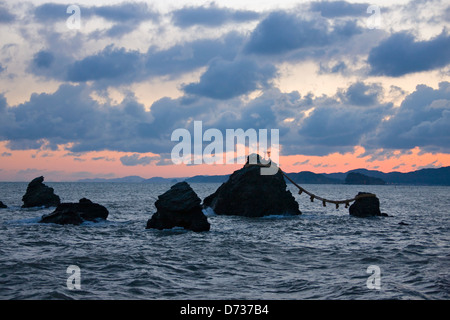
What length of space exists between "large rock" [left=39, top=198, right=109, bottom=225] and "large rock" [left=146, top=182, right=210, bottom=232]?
9.08m

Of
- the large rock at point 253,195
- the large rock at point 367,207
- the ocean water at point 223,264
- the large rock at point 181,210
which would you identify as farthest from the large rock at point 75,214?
the large rock at point 367,207

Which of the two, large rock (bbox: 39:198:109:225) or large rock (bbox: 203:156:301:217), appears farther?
large rock (bbox: 203:156:301:217)

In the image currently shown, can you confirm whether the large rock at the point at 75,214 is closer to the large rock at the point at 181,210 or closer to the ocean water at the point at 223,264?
the ocean water at the point at 223,264

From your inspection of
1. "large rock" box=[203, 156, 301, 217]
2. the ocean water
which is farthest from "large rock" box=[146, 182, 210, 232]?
"large rock" box=[203, 156, 301, 217]

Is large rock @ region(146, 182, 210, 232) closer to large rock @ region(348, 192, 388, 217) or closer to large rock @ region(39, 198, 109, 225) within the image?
large rock @ region(39, 198, 109, 225)

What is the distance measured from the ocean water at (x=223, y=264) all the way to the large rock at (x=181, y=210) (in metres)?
0.82

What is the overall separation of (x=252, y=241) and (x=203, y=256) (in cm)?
651

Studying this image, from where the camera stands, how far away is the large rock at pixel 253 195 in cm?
4588

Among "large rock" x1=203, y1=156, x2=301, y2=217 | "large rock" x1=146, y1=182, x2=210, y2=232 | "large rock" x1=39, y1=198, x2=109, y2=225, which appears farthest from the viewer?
"large rock" x1=203, y1=156, x2=301, y2=217

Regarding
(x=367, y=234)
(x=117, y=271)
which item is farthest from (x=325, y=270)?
(x=367, y=234)

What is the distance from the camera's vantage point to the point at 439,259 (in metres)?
21.5

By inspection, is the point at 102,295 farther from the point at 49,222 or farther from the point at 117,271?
the point at 49,222

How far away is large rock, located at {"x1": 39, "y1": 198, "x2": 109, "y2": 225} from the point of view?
36594mm

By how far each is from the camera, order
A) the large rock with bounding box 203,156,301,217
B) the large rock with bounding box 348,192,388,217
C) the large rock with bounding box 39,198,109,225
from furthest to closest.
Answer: the large rock with bounding box 348,192,388,217
the large rock with bounding box 203,156,301,217
the large rock with bounding box 39,198,109,225
